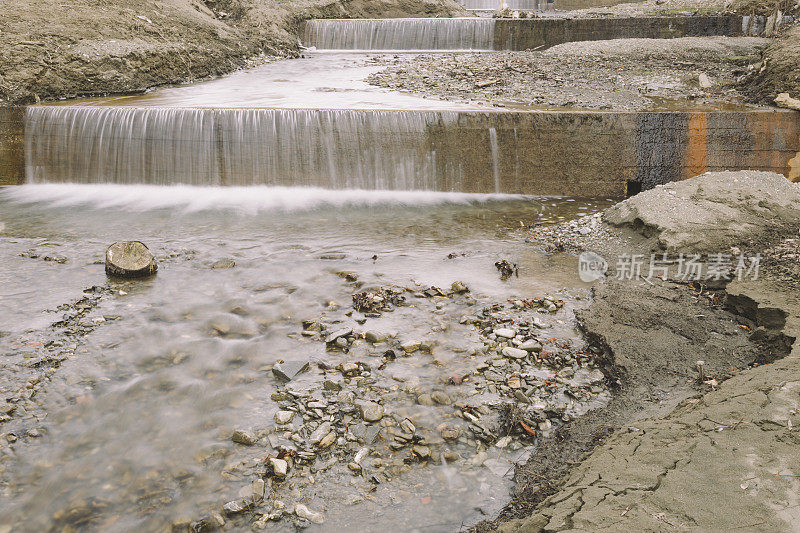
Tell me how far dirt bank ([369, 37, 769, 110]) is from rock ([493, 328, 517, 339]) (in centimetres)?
631

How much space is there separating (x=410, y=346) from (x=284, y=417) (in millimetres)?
1290

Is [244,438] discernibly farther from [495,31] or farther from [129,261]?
[495,31]

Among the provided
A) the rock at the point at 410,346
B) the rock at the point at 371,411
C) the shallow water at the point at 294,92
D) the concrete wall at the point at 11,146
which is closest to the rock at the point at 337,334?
the rock at the point at 410,346

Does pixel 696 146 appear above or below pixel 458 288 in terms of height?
above

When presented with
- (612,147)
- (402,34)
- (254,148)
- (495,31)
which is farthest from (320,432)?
(402,34)

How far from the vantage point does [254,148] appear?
9.49 m

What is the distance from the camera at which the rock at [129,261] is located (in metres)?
6.20

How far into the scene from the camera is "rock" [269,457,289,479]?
11.1ft

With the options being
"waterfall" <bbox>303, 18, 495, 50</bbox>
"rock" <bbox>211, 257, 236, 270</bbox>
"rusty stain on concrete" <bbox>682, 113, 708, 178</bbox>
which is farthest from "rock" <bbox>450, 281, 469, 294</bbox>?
"waterfall" <bbox>303, 18, 495, 50</bbox>

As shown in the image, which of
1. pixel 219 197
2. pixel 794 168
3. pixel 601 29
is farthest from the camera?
pixel 601 29

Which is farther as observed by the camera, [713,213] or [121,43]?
[121,43]

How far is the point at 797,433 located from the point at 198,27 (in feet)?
56.2

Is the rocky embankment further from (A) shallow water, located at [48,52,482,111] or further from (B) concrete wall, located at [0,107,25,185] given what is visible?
(B) concrete wall, located at [0,107,25,185]

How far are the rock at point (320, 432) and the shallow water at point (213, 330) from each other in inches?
10.8
